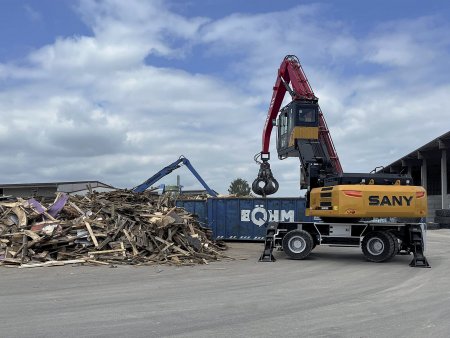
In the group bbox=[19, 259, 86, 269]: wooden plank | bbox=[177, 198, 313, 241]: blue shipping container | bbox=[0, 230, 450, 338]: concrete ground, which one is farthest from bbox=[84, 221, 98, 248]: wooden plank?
bbox=[177, 198, 313, 241]: blue shipping container

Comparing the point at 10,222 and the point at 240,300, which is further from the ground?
the point at 10,222

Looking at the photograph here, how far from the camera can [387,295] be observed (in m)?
10.7

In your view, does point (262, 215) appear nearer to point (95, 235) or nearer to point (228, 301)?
point (95, 235)

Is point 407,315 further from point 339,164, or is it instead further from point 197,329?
point 339,164

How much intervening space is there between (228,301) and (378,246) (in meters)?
8.83

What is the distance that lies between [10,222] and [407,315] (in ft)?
47.7

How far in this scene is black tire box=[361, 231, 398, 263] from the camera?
16797 millimetres

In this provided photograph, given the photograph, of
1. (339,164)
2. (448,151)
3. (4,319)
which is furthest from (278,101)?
(448,151)

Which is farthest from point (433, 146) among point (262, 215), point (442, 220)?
point (262, 215)

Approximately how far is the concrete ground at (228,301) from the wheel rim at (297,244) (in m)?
1.40

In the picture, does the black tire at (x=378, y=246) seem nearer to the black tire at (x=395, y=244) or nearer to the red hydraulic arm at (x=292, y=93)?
the black tire at (x=395, y=244)

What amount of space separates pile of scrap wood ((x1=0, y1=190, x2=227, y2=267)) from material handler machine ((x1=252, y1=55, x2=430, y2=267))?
3.25m

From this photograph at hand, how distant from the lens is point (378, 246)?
17000mm

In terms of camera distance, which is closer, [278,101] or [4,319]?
[4,319]
